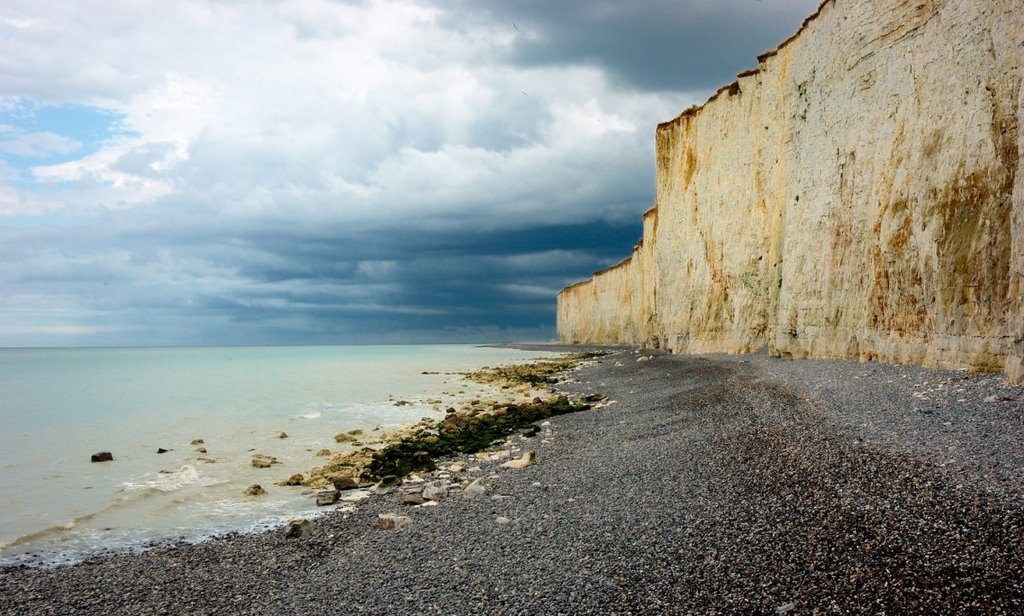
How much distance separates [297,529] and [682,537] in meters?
4.32

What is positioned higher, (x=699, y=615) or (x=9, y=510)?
(x=699, y=615)

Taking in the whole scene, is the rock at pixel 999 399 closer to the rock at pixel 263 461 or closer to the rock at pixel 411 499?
the rock at pixel 411 499

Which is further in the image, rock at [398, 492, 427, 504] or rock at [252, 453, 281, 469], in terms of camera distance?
rock at [252, 453, 281, 469]

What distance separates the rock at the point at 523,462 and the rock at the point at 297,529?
3118 mm

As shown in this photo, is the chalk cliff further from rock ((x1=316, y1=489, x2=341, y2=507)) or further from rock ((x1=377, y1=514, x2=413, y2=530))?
rock ((x1=316, y1=489, x2=341, y2=507))

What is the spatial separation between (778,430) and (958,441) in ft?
6.40

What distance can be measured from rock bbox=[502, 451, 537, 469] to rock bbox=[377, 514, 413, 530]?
8.02 feet

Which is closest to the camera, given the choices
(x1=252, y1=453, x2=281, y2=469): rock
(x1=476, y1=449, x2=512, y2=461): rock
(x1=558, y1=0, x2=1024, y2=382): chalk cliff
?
(x1=476, y1=449, x2=512, y2=461): rock

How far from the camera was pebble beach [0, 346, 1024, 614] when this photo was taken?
374 centimetres

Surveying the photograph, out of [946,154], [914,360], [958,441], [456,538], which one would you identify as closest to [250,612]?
[456,538]

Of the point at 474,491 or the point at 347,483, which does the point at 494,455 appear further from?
the point at 474,491

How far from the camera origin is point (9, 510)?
8352 millimetres

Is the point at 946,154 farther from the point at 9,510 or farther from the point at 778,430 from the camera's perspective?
the point at 9,510

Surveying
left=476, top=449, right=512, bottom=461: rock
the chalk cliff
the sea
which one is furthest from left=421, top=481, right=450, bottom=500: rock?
the chalk cliff
